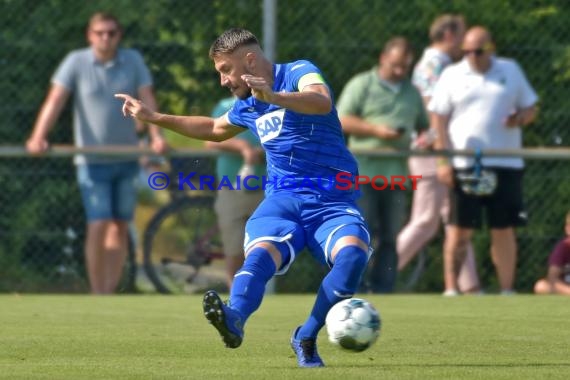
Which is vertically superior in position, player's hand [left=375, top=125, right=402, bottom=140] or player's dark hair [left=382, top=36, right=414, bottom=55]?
player's dark hair [left=382, top=36, right=414, bottom=55]

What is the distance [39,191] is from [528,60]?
4.58 meters

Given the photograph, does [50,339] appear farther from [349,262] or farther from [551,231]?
[551,231]

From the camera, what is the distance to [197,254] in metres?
12.4

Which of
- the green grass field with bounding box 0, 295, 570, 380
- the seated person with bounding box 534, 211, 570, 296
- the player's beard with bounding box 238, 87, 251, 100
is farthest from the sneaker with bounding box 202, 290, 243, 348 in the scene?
Answer: the seated person with bounding box 534, 211, 570, 296

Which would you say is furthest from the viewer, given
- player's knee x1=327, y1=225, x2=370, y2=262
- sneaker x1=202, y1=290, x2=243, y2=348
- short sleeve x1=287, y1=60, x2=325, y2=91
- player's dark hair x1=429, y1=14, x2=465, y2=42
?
player's dark hair x1=429, y1=14, x2=465, y2=42

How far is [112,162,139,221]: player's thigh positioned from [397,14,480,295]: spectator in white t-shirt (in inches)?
91.8

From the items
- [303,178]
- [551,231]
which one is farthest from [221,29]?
[303,178]

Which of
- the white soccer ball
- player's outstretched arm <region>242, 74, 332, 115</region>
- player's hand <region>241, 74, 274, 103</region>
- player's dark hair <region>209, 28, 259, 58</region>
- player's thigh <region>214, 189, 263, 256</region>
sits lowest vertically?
player's thigh <region>214, 189, 263, 256</region>

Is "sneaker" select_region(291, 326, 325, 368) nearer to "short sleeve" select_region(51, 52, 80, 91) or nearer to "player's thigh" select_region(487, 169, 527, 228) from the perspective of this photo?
"player's thigh" select_region(487, 169, 527, 228)

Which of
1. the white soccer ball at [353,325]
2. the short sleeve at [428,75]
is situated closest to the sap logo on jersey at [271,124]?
the white soccer ball at [353,325]

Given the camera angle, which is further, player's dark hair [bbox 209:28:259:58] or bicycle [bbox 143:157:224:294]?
bicycle [bbox 143:157:224:294]

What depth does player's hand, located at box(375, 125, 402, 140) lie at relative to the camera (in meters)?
11.6

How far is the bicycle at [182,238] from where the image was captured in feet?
40.3

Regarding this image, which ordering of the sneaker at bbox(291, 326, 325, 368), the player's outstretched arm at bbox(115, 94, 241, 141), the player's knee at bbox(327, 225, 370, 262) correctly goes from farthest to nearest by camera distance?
the player's outstretched arm at bbox(115, 94, 241, 141), the player's knee at bbox(327, 225, 370, 262), the sneaker at bbox(291, 326, 325, 368)
